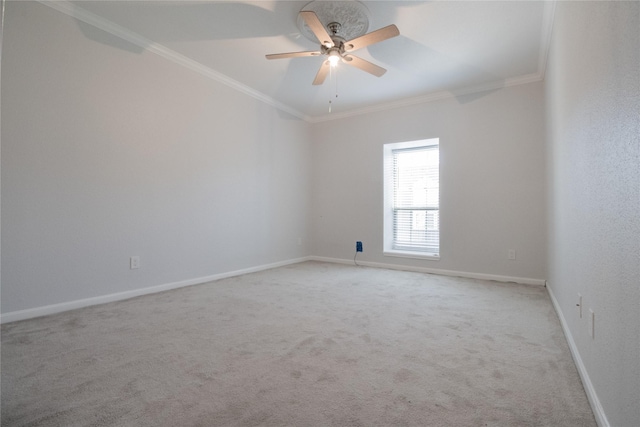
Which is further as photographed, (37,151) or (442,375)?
(37,151)

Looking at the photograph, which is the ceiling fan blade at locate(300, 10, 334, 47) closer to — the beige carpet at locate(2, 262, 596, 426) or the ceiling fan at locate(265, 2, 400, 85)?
the ceiling fan at locate(265, 2, 400, 85)

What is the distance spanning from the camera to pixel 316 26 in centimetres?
224

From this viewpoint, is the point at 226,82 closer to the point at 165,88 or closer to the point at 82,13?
the point at 165,88

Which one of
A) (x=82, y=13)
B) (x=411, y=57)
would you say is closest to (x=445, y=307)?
(x=411, y=57)

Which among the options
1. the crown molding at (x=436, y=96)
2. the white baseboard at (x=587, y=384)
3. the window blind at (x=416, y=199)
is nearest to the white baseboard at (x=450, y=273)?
the window blind at (x=416, y=199)

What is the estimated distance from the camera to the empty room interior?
1.28 meters

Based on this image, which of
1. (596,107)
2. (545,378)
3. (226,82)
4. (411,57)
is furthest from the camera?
(226,82)

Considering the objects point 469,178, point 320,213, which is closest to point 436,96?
point 469,178

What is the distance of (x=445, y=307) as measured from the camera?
2.66m

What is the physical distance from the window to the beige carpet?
5.44 ft

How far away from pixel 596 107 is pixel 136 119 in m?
3.45

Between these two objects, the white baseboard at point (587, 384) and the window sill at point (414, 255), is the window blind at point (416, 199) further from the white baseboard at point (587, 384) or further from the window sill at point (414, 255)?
the white baseboard at point (587, 384)

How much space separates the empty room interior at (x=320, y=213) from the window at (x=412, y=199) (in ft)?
0.12

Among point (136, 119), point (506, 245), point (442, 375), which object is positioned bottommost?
point (442, 375)
